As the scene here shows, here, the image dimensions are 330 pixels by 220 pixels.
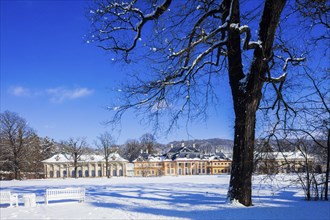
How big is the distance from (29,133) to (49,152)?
1107 inches

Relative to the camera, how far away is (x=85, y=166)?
85250 millimetres

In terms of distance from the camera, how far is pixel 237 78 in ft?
34.8

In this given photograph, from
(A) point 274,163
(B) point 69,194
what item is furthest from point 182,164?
(A) point 274,163

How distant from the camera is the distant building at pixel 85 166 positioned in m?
79.2

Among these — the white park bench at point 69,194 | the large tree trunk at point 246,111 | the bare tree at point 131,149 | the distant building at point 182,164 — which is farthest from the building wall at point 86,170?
the large tree trunk at point 246,111

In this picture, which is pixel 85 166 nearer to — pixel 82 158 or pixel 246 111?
pixel 82 158

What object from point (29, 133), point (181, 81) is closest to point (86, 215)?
point (181, 81)

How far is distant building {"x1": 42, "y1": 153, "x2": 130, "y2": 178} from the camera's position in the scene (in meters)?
79.2

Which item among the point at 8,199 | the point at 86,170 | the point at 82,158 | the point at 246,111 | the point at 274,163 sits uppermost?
the point at 246,111

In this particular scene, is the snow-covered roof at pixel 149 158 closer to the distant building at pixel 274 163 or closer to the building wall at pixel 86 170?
the building wall at pixel 86 170

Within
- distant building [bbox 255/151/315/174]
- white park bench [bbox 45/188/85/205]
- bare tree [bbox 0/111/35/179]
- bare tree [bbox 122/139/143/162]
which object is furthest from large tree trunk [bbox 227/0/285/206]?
bare tree [bbox 122/139/143/162]

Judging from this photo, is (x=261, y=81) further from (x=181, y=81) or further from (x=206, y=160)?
(x=206, y=160)

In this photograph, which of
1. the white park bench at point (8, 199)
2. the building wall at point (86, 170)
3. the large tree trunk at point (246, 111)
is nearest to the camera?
the large tree trunk at point (246, 111)

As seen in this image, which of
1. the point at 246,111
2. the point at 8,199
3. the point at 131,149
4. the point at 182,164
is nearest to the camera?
the point at 246,111
